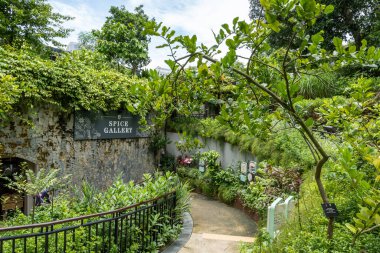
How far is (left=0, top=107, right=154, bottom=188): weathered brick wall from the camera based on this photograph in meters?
5.64

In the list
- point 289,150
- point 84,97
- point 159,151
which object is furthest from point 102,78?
point 289,150

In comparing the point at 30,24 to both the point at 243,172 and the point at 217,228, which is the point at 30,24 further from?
the point at 217,228

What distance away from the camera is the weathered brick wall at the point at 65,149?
222 inches

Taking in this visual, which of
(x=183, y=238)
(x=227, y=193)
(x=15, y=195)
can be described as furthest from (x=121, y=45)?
(x=183, y=238)

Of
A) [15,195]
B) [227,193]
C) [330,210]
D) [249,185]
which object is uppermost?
[330,210]

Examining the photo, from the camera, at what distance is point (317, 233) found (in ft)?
7.64

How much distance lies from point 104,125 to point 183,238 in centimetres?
415

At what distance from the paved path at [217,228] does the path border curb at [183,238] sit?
0.07m

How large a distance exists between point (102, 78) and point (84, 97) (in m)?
0.84

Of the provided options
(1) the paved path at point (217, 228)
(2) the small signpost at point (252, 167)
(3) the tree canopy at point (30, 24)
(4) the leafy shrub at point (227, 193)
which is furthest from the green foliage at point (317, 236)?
(3) the tree canopy at point (30, 24)

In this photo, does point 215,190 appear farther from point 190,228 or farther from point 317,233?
point 317,233

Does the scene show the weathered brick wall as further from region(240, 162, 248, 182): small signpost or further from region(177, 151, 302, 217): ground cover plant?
region(240, 162, 248, 182): small signpost

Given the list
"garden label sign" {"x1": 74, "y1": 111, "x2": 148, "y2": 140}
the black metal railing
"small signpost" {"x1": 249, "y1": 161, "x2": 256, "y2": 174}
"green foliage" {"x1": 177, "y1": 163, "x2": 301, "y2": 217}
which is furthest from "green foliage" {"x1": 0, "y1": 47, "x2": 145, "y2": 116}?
"small signpost" {"x1": 249, "y1": 161, "x2": 256, "y2": 174}

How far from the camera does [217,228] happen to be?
5.29m
